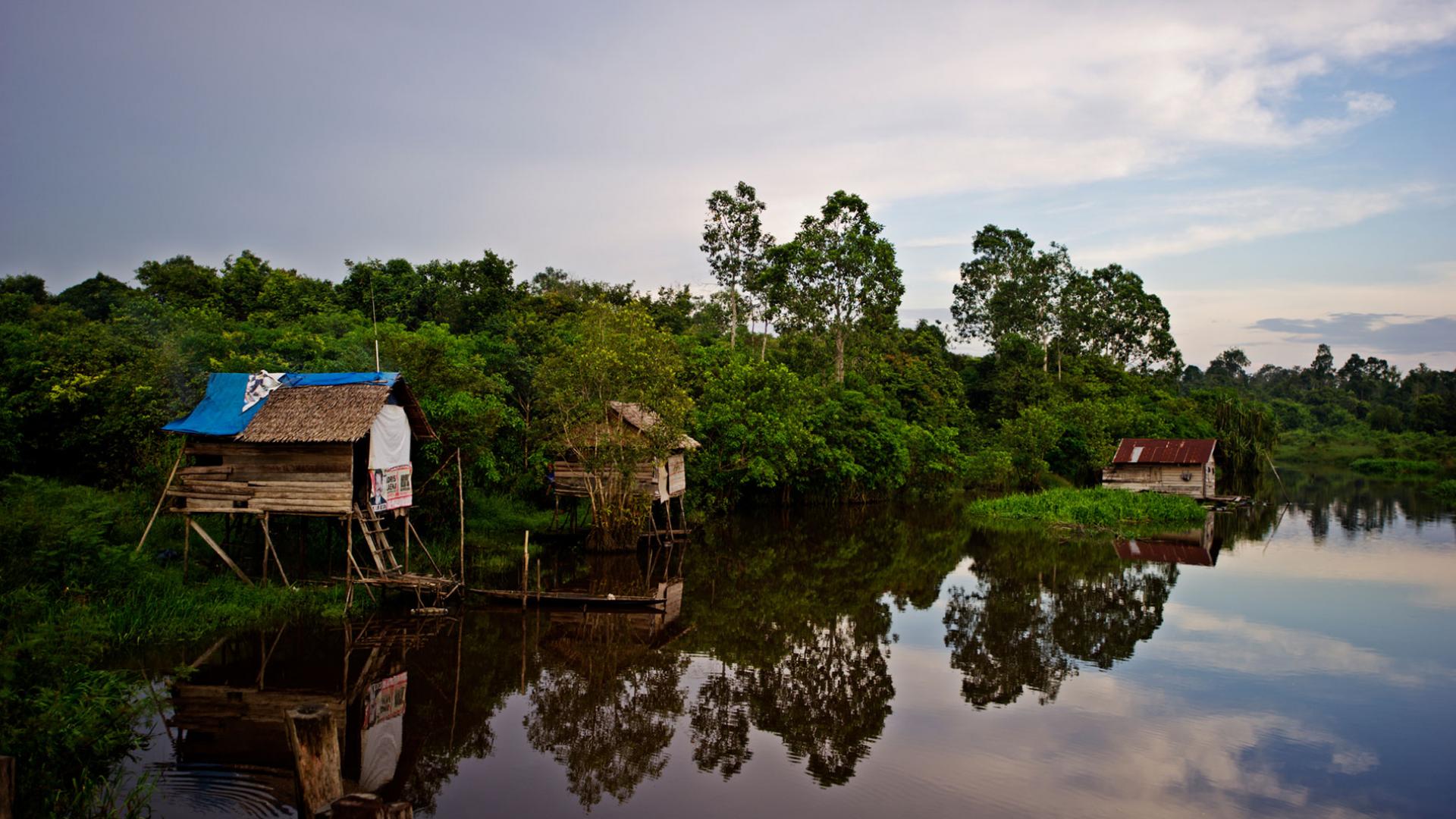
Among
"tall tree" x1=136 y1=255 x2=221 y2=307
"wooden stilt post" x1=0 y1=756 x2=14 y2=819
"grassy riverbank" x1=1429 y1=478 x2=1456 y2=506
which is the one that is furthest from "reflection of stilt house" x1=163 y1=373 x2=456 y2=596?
"grassy riverbank" x1=1429 y1=478 x2=1456 y2=506

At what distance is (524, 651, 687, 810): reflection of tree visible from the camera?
32.3 ft

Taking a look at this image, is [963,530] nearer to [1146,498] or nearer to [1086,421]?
[1146,498]

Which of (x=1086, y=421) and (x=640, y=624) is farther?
(x=1086, y=421)

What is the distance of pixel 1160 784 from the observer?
9.71 m

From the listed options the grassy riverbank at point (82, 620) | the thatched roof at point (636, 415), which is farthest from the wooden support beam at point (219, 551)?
the thatched roof at point (636, 415)

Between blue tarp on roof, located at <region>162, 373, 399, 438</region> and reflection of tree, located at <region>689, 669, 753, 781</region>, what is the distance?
826cm

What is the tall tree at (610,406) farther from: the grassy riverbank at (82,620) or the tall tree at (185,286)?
the tall tree at (185,286)

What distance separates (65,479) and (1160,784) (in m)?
21.7

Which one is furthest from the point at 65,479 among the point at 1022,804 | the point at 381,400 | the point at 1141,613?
the point at 1141,613

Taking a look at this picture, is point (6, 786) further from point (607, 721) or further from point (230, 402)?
point (230, 402)

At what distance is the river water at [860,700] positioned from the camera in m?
9.35

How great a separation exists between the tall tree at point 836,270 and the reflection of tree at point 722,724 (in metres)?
27.1

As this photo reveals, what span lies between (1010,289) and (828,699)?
44704 millimetres

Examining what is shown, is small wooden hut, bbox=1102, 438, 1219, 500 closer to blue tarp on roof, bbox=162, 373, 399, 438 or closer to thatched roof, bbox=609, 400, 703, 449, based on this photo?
thatched roof, bbox=609, 400, 703, 449
